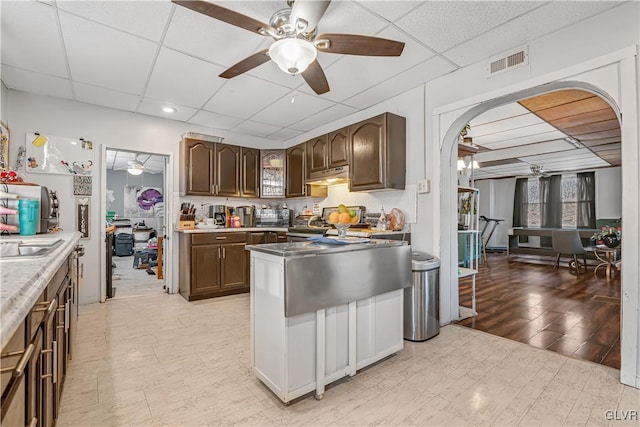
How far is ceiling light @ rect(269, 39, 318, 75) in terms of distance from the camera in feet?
6.39

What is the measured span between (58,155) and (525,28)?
198 inches

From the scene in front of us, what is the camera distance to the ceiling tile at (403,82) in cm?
296

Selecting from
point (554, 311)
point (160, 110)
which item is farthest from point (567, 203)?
point (160, 110)

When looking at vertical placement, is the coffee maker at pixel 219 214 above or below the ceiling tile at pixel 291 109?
below

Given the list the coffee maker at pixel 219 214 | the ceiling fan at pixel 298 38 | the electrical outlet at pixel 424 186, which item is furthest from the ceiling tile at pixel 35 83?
the electrical outlet at pixel 424 186

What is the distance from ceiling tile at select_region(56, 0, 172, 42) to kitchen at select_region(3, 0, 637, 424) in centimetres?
168

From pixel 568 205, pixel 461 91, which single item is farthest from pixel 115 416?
pixel 568 205

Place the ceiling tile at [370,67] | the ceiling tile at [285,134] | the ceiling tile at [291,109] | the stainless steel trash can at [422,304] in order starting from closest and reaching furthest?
1. the ceiling tile at [370,67]
2. the stainless steel trash can at [422,304]
3. the ceiling tile at [291,109]
4. the ceiling tile at [285,134]

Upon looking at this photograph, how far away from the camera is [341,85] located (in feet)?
11.1

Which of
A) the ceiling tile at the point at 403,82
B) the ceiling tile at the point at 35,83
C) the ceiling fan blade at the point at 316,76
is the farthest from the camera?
the ceiling tile at the point at 35,83

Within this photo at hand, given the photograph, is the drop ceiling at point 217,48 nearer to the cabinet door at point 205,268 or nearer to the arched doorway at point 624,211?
the arched doorway at point 624,211

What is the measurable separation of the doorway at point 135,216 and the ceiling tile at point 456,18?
16.9ft

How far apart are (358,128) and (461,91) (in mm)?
1192

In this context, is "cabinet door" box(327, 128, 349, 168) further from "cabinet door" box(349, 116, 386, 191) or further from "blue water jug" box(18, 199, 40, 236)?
"blue water jug" box(18, 199, 40, 236)
